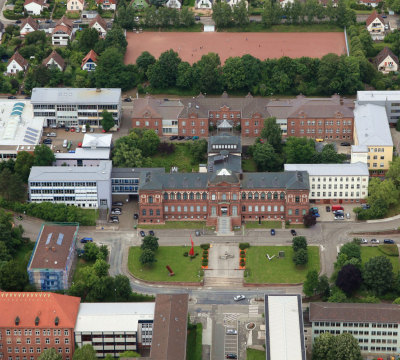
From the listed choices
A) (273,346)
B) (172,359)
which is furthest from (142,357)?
(273,346)

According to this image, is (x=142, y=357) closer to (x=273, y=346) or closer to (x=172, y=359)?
(x=172, y=359)

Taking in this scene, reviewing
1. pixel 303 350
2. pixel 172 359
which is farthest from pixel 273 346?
pixel 172 359

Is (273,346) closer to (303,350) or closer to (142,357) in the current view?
(303,350)
